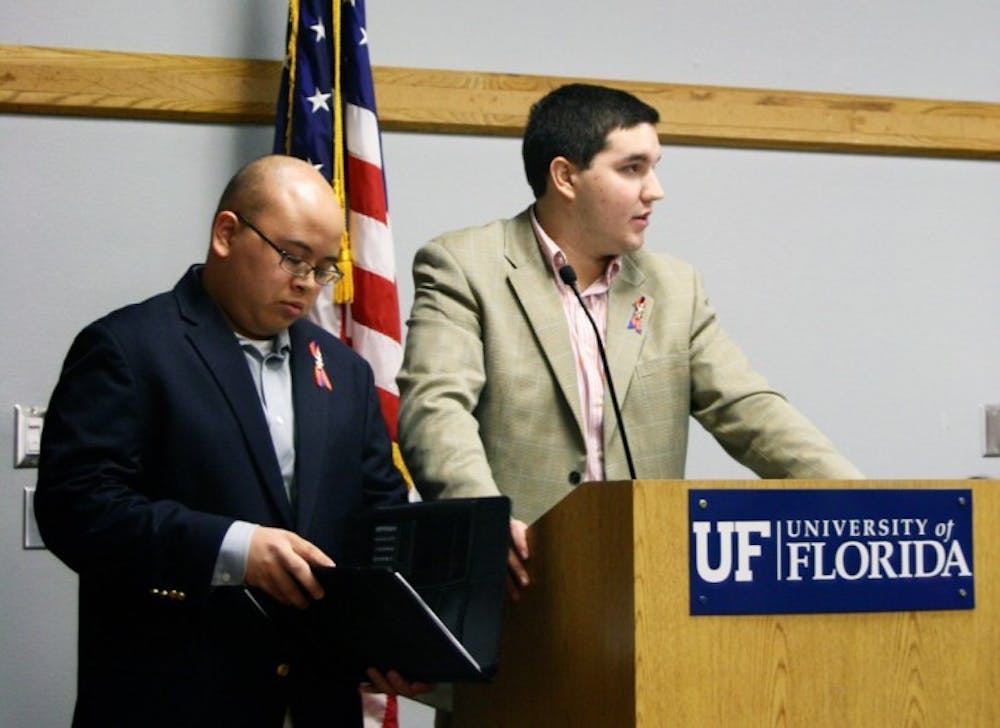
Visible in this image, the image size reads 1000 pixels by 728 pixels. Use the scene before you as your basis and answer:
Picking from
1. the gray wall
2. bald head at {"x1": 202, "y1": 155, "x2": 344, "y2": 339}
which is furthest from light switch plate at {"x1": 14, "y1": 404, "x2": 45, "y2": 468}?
bald head at {"x1": 202, "y1": 155, "x2": 344, "y2": 339}

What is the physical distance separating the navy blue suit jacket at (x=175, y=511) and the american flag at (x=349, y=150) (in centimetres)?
138

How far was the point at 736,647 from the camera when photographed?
69.9 inches

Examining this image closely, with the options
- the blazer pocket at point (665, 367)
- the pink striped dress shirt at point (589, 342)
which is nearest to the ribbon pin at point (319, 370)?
the pink striped dress shirt at point (589, 342)

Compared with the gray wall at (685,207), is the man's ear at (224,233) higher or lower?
lower

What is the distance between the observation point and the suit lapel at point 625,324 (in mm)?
2744

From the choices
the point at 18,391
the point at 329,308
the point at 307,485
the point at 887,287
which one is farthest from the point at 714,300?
the point at 307,485

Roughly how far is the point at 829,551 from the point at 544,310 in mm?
1038

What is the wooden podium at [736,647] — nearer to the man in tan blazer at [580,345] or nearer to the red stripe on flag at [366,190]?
the man in tan blazer at [580,345]

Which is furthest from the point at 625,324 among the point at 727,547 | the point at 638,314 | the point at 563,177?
the point at 727,547

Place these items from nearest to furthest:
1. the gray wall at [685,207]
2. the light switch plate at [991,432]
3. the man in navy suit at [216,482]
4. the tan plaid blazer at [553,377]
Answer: the man in navy suit at [216,482] < the tan plaid blazer at [553,377] < the gray wall at [685,207] < the light switch plate at [991,432]

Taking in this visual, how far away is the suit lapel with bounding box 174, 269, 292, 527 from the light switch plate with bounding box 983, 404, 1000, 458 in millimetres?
2779

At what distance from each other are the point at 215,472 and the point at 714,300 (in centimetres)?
233

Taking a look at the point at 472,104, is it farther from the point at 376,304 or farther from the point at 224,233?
the point at 224,233

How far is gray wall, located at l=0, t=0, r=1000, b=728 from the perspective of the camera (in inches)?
146
